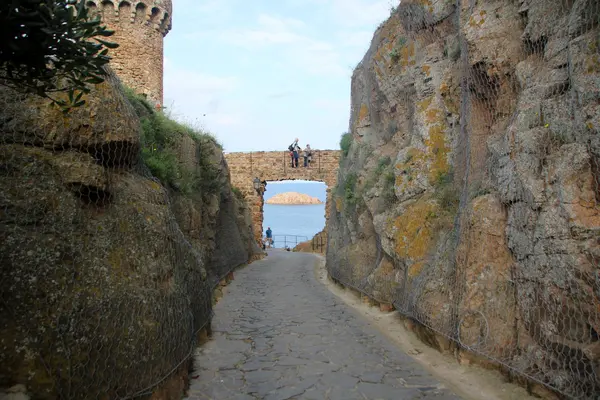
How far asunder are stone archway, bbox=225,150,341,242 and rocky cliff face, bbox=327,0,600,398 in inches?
629

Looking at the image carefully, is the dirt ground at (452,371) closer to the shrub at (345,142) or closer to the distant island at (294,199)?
the shrub at (345,142)

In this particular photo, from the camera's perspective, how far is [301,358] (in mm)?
6074

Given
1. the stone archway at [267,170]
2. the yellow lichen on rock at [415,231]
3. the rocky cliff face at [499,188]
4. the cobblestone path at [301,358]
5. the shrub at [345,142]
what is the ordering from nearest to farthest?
the rocky cliff face at [499,188]
the cobblestone path at [301,358]
the yellow lichen on rock at [415,231]
the shrub at [345,142]
the stone archway at [267,170]

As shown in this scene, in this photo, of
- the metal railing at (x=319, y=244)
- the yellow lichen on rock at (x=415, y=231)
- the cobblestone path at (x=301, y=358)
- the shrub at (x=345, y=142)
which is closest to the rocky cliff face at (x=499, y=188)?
the yellow lichen on rock at (x=415, y=231)

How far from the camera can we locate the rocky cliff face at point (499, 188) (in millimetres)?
4191

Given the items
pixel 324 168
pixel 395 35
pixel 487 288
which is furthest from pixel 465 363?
pixel 324 168

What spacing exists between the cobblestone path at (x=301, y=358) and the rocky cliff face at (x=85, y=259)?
0.77 metres

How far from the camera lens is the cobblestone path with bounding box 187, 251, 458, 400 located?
502 cm

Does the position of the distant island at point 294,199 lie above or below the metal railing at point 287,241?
above

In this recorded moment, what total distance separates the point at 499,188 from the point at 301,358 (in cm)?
316

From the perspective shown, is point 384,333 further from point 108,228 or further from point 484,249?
point 108,228

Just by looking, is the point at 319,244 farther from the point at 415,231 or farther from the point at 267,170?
the point at 415,231

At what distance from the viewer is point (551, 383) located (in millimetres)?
4094

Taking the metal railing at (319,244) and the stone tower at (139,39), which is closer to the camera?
the stone tower at (139,39)
